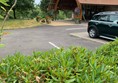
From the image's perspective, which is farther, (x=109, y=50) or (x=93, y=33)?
(x=93, y=33)

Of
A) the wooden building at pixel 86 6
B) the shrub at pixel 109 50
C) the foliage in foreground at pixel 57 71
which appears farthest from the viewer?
the wooden building at pixel 86 6

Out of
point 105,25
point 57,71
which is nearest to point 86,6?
point 105,25

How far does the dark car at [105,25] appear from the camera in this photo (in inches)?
584

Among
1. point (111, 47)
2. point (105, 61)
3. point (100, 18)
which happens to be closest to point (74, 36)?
point (100, 18)


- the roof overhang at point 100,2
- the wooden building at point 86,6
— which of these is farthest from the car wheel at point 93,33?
the wooden building at point 86,6

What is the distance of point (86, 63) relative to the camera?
3270mm

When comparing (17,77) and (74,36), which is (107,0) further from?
(17,77)

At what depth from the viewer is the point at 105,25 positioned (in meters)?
15.5

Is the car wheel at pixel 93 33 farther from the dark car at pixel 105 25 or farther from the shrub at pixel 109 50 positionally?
the shrub at pixel 109 50

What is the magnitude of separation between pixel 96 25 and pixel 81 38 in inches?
50.6

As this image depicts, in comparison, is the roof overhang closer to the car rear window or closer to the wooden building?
the wooden building

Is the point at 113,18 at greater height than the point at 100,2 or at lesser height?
lesser

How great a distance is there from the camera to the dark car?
14.8 m

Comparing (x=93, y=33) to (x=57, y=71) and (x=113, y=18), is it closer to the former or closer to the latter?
(x=113, y=18)
